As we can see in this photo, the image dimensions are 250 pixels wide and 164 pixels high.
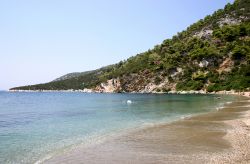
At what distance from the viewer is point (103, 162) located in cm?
1689

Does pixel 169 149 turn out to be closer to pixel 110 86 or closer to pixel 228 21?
pixel 228 21

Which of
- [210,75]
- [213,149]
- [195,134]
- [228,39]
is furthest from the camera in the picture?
[228,39]

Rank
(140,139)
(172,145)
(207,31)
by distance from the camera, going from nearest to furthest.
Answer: (172,145)
(140,139)
(207,31)

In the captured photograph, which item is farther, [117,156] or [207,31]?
[207,31]

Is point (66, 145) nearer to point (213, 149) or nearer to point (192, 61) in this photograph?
point (213, 149)

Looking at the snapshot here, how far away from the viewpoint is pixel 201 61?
5812 inches

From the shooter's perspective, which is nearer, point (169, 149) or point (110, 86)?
point (169, 149)

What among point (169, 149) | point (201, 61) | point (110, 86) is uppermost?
point (201, 61)

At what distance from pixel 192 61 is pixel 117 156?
139 m

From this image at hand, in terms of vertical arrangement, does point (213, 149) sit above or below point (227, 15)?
below

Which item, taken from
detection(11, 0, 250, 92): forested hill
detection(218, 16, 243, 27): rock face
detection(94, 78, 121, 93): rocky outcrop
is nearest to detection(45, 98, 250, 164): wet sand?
detection(11, 0, 250, 92): forested hill

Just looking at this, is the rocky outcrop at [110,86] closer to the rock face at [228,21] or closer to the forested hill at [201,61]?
the forested hill at [201,61]

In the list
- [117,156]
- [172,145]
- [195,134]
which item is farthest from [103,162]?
[195,134]

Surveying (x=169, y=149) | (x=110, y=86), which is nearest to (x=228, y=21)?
(x=110, y=86)
